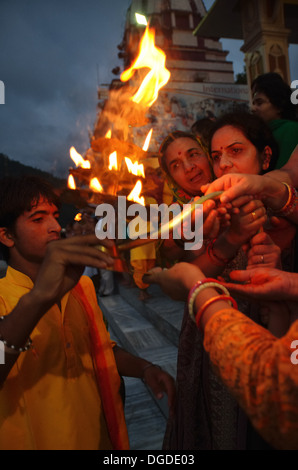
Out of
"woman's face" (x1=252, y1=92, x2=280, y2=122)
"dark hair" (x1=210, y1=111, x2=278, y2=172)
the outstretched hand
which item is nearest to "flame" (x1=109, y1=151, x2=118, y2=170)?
the outstretched hand

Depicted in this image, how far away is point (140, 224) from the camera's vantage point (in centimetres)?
90

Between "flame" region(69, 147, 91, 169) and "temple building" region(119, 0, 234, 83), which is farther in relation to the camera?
"temple building" region(119, 0, 234, 83)

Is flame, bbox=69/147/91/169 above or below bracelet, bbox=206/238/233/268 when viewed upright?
above

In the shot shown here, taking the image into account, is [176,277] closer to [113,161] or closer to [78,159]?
[113,161]

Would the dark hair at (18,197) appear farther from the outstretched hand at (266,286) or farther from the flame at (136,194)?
the outstretched hand at (266,286)

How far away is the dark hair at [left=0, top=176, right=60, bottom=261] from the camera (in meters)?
1.54

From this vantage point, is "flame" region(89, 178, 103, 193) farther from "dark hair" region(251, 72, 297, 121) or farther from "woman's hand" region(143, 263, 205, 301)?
"dark hair" region(251, 72, 297, 121)

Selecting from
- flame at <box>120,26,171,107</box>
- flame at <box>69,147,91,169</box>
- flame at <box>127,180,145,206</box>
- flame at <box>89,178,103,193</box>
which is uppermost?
flame at <box>120,26,171,107</box>

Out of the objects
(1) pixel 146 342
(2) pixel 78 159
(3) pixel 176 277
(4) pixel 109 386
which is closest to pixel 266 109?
(2) pixel 78 159

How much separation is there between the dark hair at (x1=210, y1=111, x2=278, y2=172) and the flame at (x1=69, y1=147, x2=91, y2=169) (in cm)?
86

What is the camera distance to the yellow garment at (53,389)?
1.32 m

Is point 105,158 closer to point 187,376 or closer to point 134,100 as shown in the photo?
point 134,100

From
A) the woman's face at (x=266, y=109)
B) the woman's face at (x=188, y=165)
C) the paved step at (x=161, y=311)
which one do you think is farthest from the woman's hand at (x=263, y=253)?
the paved step at (x=161, y=311)
